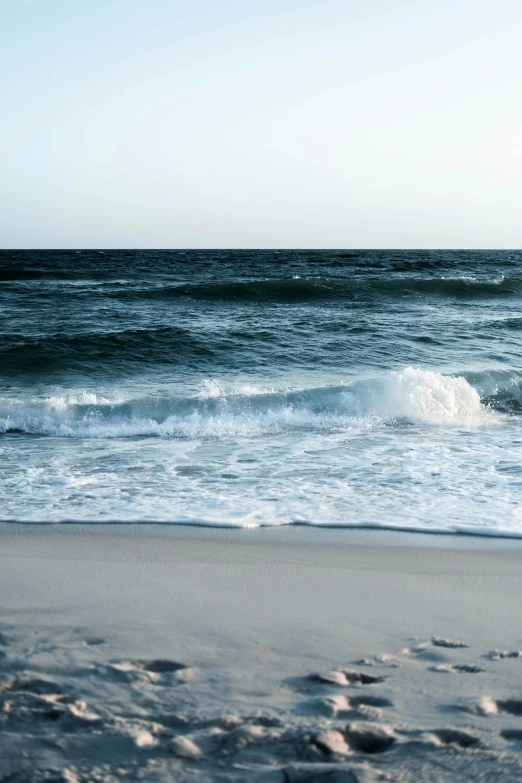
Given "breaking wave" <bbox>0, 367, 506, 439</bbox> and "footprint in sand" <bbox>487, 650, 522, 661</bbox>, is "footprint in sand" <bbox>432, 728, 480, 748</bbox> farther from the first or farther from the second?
"breaking wave" <bbox>0, 367, 506, 439</bbox>

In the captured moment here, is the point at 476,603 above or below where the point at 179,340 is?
below

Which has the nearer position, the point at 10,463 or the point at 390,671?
the point at 390,671

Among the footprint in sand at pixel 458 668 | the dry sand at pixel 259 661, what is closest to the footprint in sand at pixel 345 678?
the dry sand at pixel 259 661

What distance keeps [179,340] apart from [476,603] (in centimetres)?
1144

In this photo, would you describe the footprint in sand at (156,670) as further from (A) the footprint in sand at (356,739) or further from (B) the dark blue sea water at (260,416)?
(B) the dark blue sea water at (260,416)

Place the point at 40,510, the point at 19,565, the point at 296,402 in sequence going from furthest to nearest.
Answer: the point at 296,402 → the point at 40,510 → the point at 19,565

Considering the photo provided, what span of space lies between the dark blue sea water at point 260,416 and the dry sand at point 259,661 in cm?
82

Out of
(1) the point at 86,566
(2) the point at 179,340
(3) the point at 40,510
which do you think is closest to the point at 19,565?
(1) the point at 86,566

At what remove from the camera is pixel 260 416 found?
9.21 m

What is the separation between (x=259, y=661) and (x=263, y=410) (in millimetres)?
6705

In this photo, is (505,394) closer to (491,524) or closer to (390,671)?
(491,524)

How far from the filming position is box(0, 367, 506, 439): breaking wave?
874cm

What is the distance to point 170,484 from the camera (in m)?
6.07

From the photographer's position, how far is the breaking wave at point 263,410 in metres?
8.74
